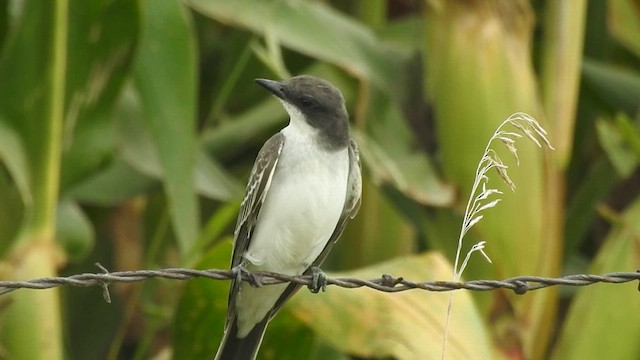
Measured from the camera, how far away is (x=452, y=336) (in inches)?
206

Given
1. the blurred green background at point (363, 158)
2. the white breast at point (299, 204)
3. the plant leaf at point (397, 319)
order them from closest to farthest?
the white breast at point (299, 204) < the plant leaf at point (397, 319) < the blurred green background at point (363, 158)

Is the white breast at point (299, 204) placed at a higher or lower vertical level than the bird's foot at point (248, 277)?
higher

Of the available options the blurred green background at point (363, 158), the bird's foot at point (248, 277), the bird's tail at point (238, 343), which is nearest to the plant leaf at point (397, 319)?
the blurred green background at point (363, 158)

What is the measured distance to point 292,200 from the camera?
4.46 metres

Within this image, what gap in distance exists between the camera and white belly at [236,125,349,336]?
443 cm

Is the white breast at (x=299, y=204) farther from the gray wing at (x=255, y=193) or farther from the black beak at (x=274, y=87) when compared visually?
the black beak at (x=274, y=87)

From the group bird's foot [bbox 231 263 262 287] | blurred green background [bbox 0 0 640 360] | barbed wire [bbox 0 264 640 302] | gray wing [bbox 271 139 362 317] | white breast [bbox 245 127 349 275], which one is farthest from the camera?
blurred green background [bbox 0 0 640 360]

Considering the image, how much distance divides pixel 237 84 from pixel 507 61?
1.88 metres

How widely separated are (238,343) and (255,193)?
1.83 feet

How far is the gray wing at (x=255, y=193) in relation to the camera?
4.50 metres

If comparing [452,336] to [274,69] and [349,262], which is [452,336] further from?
[349,262]

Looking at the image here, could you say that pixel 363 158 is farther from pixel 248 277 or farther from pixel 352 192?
pixel 248 277

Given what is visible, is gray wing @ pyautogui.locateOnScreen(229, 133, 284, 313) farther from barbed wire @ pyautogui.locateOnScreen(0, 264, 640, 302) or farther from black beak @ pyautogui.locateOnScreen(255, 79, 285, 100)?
barbed wire @ pyautogui.locateOnScreen(0, 264, 640, 302)

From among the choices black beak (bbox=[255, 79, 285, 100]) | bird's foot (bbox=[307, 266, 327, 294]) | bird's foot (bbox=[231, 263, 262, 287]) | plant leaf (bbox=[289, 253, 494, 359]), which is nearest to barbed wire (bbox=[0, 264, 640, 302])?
bird's foot (bbox=[231, 263, 262, 287])
